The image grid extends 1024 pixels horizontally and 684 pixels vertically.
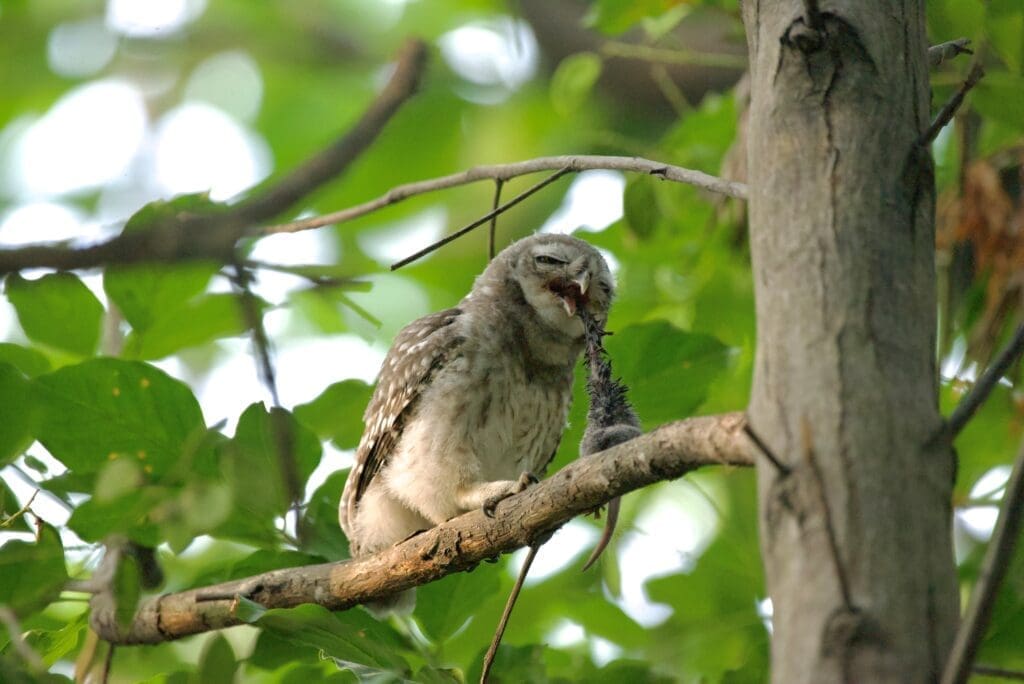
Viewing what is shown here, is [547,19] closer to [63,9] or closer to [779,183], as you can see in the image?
[63,9]

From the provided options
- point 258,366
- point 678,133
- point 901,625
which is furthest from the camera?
point 678,133

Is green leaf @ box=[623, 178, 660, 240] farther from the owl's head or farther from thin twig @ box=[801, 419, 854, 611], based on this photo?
thin twig @ box=[801, 419, 854, 611]

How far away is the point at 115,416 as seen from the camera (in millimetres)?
3461

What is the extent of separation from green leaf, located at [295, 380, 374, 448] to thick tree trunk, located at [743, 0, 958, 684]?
2.16 metres

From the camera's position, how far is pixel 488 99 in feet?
26.5

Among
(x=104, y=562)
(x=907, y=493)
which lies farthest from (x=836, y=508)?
(x=104, y=562)

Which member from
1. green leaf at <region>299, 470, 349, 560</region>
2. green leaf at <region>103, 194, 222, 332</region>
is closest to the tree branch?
green leaf at <region>299, 470, 349, 560</region>

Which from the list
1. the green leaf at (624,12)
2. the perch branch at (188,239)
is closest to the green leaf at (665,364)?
the green leaf at (624,12)

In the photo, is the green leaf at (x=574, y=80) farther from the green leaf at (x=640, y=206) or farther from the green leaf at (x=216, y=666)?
the green leaf at (x=216, y=666)

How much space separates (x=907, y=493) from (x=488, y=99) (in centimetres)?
680

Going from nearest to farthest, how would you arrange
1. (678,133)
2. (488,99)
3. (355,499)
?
(355,499) < (678,133) < (488,99)

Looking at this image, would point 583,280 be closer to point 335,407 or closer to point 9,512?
point 335,407

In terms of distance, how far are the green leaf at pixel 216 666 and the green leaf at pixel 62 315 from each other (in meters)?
1.56

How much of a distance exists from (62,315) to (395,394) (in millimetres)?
1177
